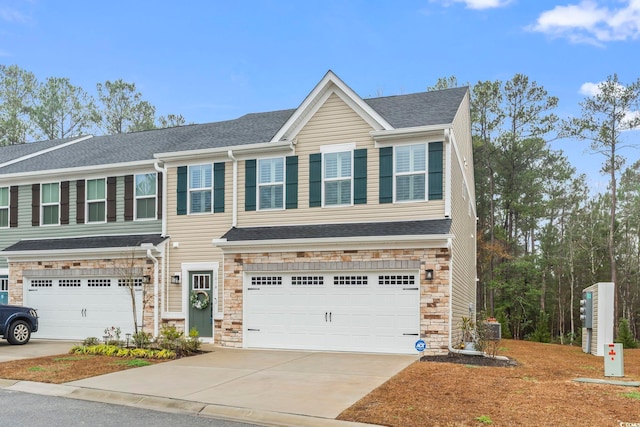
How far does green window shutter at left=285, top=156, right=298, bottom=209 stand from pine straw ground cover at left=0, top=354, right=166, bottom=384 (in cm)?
578

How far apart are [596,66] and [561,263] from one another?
13246mm

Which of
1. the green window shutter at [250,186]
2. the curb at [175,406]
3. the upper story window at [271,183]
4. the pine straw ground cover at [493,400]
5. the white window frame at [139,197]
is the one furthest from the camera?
the white window frame at [139,197]

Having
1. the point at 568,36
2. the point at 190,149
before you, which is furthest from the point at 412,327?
the point at 568,36

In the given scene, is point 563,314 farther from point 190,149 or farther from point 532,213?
point 190,149

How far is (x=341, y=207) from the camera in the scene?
638 inches

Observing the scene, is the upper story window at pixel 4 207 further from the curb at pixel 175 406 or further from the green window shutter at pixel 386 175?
the green window shutter at pixel 386 175

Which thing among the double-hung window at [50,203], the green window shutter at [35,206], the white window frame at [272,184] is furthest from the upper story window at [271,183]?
the green window shutter at [35,206]

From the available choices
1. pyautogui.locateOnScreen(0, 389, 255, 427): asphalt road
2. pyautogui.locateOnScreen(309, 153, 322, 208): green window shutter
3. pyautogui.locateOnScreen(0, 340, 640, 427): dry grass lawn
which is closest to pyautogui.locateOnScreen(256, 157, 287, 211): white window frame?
pyautogui.locateOnScreen(309, 153, 322, 208): green window shutter

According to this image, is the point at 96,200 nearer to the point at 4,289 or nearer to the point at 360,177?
the point at 4,289

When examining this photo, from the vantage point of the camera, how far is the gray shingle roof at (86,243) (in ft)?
59.9

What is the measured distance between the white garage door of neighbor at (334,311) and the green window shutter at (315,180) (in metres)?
2.15

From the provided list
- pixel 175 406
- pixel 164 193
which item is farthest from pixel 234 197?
pixel 175 406

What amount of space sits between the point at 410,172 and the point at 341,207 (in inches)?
84.7

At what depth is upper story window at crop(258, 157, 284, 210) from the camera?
56.2 ft
